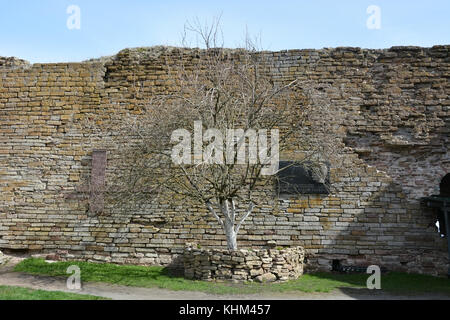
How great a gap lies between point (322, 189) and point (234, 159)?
2.95 metres

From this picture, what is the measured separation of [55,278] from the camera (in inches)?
369

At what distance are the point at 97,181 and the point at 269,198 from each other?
4.36m

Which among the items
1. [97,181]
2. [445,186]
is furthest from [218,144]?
[445,186]

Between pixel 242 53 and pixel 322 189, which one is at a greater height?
pixel 242 53

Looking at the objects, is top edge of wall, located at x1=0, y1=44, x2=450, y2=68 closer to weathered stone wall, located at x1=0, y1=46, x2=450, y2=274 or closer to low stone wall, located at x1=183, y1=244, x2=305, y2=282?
weathered stone wall, located at x1=0, y1=46, x2=450, y2=274

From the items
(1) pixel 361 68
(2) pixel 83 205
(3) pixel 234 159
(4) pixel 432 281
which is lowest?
(4) pixel 432 281

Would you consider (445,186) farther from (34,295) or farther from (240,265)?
(34,295)

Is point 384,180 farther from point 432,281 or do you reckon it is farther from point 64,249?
point 64,249

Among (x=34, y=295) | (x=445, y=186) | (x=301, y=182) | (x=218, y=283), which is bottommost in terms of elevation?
(x=218, y=283)

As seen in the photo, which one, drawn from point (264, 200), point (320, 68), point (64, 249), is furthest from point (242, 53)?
point (64, 249)
